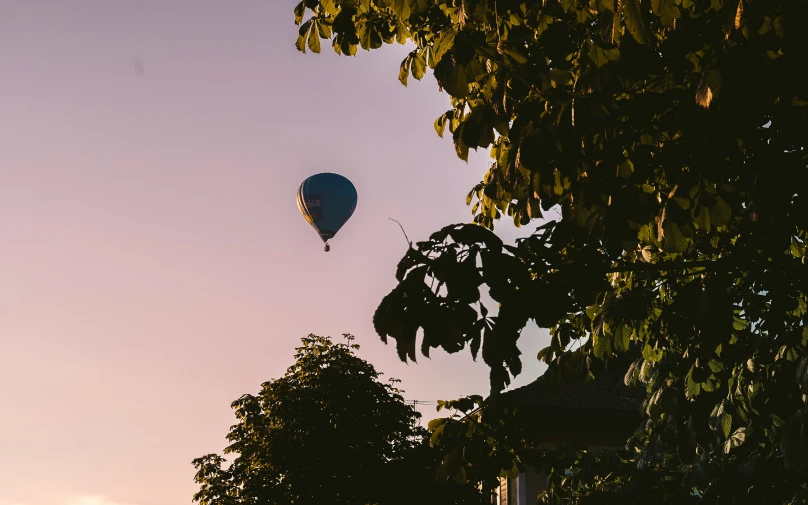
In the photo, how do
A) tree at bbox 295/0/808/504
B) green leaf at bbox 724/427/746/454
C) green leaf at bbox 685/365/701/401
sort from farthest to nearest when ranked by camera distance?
green leaf at bbox 724/427/746/454, green leaf at bbox 685/365/701/401, tree at bbox 295/0/808/504

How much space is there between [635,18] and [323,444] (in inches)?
812

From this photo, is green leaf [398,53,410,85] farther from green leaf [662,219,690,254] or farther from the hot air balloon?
the hot air balloon

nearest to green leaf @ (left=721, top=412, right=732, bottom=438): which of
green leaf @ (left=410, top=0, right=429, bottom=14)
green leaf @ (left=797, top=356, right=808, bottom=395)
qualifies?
green leaf @ (left=797, top=356, right=808, bottom=395)

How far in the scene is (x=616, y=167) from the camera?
5102 mm

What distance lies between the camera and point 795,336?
23.6 feet

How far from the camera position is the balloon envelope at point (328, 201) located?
3981 centimetres

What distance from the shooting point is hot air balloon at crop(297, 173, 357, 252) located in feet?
131

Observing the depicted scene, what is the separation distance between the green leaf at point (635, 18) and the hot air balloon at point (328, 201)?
35.5m

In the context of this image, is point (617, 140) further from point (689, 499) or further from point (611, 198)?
point (689, 499)

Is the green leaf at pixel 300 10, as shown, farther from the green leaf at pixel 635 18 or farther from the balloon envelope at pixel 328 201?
the balloon envelope at pixel 328 201

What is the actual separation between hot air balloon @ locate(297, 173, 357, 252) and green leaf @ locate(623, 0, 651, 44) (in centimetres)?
3545

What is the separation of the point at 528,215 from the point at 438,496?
18061mm

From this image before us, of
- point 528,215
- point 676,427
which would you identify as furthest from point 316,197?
point 528,215

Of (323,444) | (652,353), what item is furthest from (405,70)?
(323,444)
